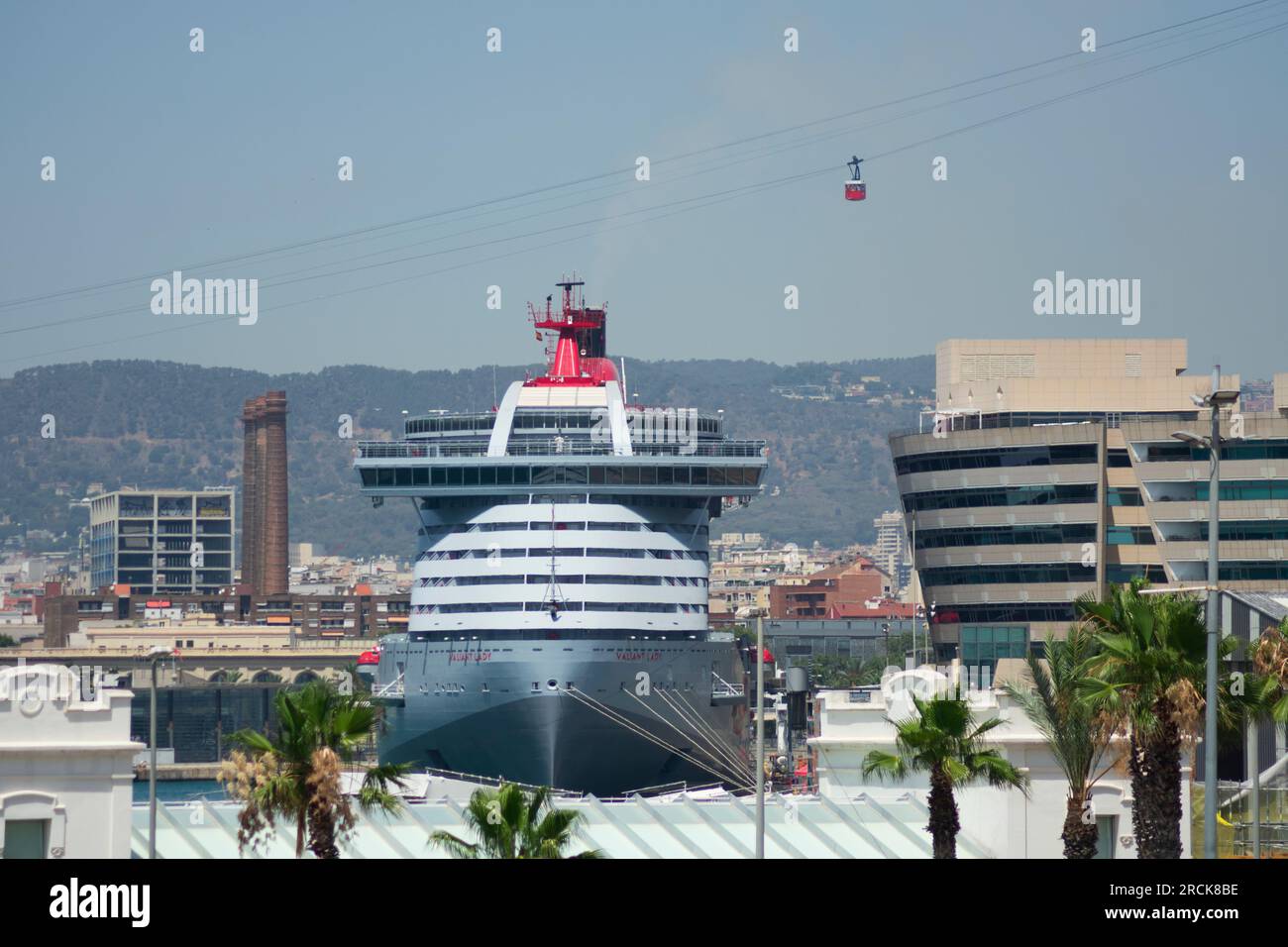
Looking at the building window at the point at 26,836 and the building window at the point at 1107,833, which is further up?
the building window at the point at 26,836

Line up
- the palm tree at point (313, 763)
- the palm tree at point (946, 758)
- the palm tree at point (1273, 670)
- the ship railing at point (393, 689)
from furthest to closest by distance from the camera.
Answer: the ship railing at point (393, 689)
the palm tree at point (1273, 670)
the palm tree at point (946, 758)
the palm tree at point (313, 763)

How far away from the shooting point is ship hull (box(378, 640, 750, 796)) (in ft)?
277

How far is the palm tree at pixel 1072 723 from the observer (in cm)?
3788

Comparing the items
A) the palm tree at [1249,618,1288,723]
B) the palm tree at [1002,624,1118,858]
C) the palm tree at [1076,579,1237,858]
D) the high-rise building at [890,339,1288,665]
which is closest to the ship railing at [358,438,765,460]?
the high-rise building at [890,339,1288,665]

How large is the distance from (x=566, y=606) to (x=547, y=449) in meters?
7.07

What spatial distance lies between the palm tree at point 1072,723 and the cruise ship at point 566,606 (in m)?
45.9

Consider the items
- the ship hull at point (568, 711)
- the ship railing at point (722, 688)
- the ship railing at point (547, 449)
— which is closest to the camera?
the ship hull at point (568, 711)

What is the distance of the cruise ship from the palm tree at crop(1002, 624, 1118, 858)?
45.9m

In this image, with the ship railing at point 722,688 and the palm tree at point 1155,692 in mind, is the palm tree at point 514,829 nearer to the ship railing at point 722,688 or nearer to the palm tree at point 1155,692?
the palm tree at point 1155,692

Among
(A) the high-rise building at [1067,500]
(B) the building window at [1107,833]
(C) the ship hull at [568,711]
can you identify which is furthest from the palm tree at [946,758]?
(A) the high-rise building at [1067,500]

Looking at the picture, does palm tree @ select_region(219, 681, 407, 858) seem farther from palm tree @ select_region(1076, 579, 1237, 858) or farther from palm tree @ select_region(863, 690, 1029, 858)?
palm tree @ select_region(1076, 579, 1237, 858)

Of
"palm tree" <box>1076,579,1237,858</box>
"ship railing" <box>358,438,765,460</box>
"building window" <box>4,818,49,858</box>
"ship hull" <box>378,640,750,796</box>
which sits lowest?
"ship hull" <box>378,640,750,796</box>
